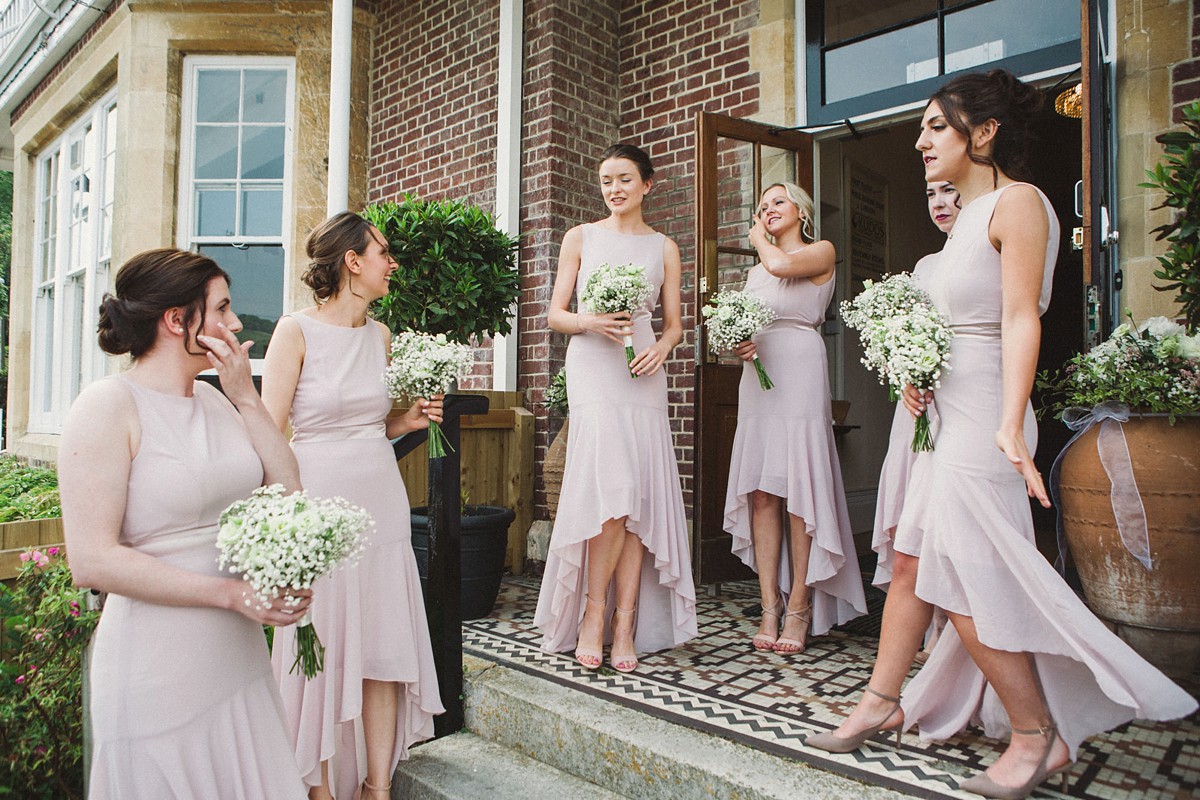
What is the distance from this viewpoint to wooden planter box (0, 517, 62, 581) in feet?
9.83

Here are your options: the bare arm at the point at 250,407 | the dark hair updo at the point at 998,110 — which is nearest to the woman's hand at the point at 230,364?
the bare arm at the point at 250,407

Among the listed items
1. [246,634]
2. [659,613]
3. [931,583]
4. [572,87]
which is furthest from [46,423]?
[931,583]

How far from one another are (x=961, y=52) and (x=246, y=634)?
470 cm

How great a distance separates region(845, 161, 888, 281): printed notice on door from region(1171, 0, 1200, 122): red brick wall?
109 inches

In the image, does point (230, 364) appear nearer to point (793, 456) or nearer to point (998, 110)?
point (998, 110)

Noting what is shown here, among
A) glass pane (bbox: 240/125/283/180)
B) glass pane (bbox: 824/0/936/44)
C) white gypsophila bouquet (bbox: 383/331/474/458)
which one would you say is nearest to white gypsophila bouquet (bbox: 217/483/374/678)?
white gypsophila bouquet (bbox: 383/331/474/458)

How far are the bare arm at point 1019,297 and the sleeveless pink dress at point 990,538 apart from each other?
78 mm

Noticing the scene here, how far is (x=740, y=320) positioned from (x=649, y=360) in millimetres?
535

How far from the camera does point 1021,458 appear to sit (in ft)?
6.80

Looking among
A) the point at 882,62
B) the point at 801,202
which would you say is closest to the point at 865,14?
the point at 882,62

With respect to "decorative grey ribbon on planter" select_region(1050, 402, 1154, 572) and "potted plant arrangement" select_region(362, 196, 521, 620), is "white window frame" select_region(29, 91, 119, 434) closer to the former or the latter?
"potted plant arrangement" select_region(362, 196, 521, 620)

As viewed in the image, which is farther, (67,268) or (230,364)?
(67,268)

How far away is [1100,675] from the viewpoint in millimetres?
2047

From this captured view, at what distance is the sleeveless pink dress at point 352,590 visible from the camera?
2490mm
